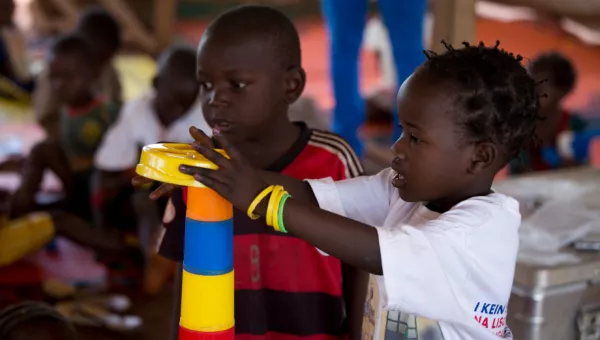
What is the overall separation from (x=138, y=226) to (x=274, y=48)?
164 cm

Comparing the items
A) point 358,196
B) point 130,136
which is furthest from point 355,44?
point 358,196

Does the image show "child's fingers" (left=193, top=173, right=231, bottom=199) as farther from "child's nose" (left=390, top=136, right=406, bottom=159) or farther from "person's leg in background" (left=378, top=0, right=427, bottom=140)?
"person's leg in background" (left=378, top=0, right=427, bottom=140)

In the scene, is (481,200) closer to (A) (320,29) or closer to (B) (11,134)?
(B) (11,134)

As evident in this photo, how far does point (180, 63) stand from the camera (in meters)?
2.47

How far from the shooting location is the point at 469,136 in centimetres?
92

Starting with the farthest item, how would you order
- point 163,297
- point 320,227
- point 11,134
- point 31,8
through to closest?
point 31,8 → point 11,134 → point 163,297 → point 320,227

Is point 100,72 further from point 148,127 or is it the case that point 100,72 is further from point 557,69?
point 557,69

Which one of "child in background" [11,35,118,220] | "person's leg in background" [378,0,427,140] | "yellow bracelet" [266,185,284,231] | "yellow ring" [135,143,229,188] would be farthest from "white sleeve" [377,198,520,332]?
"child in background" [11,35,118,220]

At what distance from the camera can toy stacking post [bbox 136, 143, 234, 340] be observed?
84cm

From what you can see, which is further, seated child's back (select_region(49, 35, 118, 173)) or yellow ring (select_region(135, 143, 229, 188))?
seated child's back (select_region(49, 35, 118, 173))

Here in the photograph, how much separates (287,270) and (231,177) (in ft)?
1.35

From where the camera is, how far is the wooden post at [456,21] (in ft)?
5.39

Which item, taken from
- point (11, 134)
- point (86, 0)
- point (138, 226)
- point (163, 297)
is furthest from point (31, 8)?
point (163, 297)

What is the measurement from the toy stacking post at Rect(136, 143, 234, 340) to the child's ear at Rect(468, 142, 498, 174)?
0.33 metres
